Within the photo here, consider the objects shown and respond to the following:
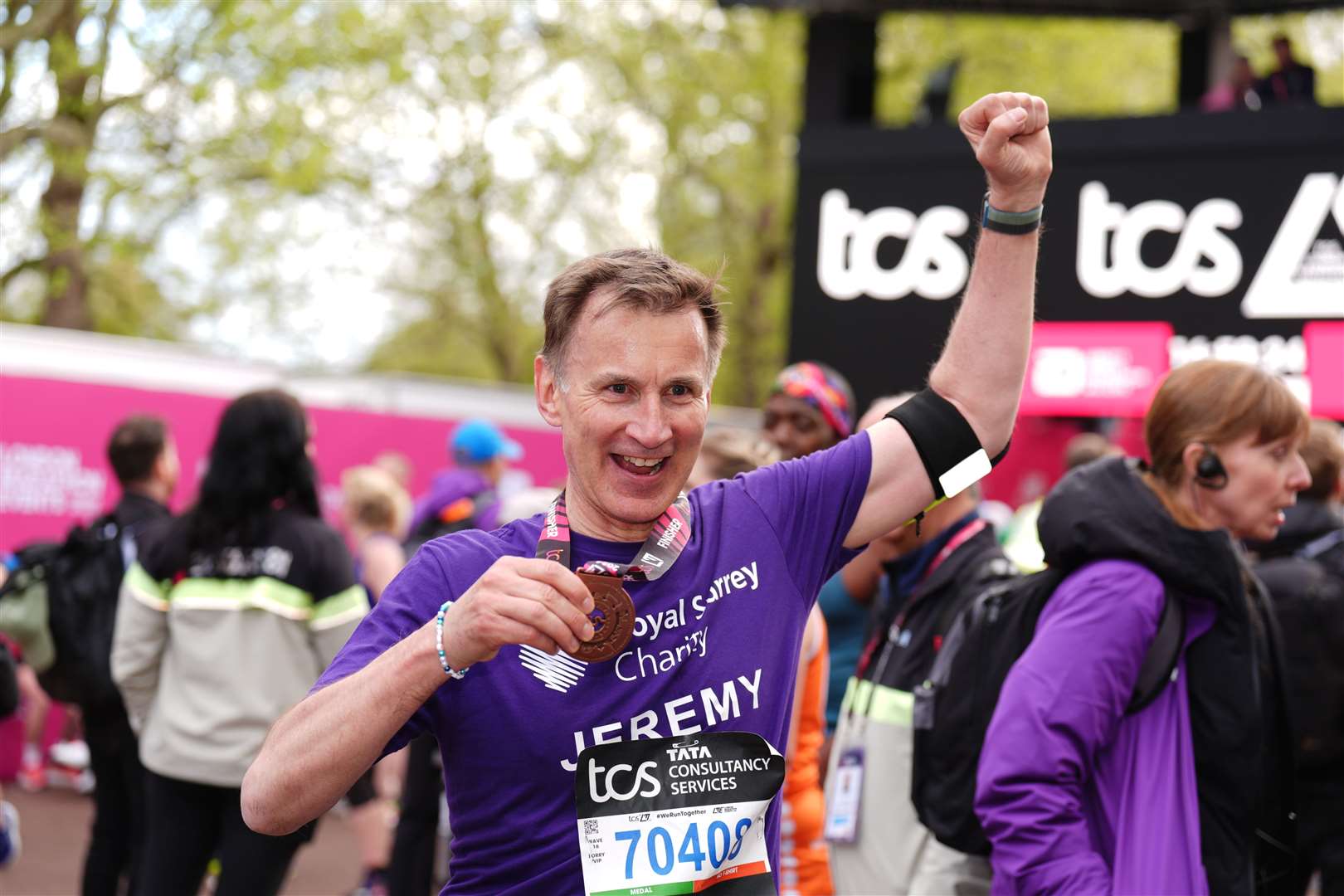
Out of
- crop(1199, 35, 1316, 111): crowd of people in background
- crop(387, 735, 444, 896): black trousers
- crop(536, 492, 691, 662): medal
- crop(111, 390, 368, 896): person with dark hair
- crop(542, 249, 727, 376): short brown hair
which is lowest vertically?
crop(387, 735, 444, 896): black trousers

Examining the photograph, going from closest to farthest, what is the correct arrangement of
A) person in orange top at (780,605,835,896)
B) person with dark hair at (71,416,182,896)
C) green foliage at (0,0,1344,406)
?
person in orange top at (780,605,835,896) → person with dark hair at (71,416,182,896) → green foliage at (0,0,1344,406)

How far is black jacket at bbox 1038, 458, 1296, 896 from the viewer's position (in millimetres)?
2627

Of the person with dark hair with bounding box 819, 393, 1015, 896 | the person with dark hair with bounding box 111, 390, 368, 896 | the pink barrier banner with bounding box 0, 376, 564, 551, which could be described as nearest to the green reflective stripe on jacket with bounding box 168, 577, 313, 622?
the person with dark hair with bounding box 111, 390, 368, 896

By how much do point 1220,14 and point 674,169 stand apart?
9565 millimetres

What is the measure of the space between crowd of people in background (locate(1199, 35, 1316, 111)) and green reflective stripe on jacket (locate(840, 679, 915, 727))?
27.2 ft

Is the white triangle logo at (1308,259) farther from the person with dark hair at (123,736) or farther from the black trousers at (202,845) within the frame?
the black trousers at (202,845)

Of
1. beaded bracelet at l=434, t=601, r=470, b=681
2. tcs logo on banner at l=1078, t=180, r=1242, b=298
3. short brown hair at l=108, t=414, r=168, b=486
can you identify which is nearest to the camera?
beaded bracelet at l=434, t=601, r=470, b=681

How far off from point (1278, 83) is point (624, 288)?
401 inches

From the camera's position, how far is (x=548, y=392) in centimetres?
219

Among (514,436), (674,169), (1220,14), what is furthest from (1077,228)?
(674,169)

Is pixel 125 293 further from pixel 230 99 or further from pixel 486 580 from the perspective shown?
pixel 486 580

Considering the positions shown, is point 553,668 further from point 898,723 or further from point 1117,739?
point 898,723

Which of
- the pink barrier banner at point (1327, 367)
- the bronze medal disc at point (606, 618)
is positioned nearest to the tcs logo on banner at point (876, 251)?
the pink barrier banner at point (1327, 367)

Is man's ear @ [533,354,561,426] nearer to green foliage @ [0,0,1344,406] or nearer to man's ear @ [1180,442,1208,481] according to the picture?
man's ear @ [1180,442,1208,481]
